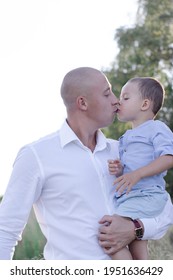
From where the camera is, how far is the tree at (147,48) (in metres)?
23.7

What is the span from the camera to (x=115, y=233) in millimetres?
3904

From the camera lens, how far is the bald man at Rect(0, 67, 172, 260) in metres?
3.88

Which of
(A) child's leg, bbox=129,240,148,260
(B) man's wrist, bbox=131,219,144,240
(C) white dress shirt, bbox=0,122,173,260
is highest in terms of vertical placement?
(C) white dress shirt, bbox=0,122,173,260

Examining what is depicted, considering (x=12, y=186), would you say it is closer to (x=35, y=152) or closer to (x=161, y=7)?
(x=35, y=152)

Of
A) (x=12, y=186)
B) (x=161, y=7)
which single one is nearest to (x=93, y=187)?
(x=12, y=186)

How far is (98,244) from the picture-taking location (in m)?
3.90

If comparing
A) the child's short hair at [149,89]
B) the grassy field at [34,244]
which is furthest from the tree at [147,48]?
the child's short hair at [149,89]

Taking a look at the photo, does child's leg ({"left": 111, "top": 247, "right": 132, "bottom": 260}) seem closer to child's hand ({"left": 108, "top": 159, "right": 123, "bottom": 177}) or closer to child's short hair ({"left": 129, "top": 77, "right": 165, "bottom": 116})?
child's hand ({"left": 108, "top": 159, "right": 123, "bottom": 177})

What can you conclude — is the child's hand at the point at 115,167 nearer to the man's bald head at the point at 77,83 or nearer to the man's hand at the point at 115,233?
the man's hand at the point at 115,233

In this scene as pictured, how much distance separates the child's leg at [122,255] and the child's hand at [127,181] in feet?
1.07

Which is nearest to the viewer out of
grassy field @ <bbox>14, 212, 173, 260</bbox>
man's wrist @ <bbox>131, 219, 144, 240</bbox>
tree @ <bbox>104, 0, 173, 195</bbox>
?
man's wrist @ <bbox>131, 219, 144, 240</bbox>

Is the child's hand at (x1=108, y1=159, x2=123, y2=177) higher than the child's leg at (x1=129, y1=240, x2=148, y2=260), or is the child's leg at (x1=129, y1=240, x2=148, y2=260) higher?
the child's hand at (x1=108, y1=159, x2=123, y2=177)

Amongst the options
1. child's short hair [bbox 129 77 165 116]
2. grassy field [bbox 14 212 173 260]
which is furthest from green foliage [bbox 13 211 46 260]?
child's short hair [bbox 129 77 165 116]

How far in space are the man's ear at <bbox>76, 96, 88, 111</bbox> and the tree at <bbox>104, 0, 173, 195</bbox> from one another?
63.4ft
